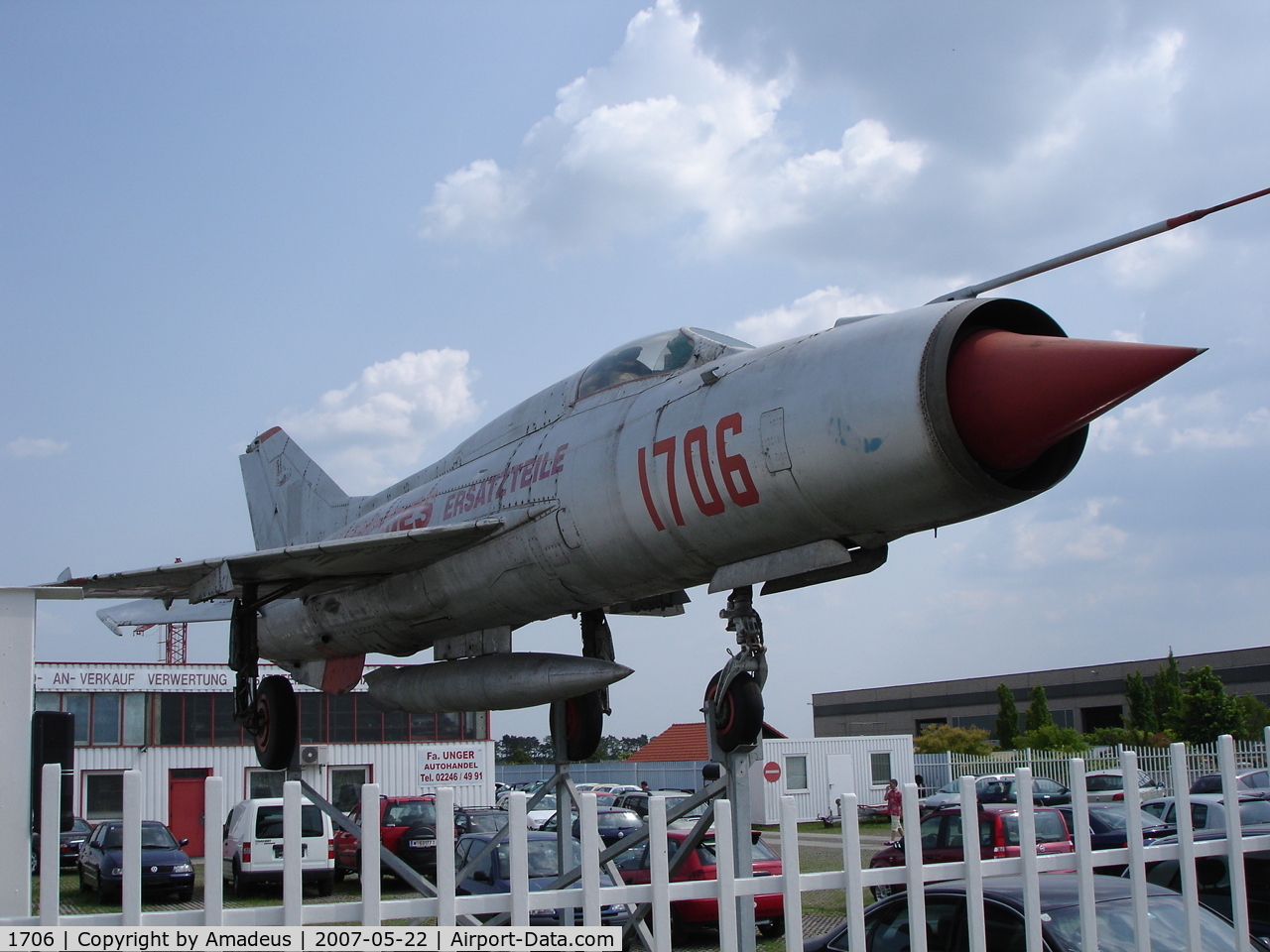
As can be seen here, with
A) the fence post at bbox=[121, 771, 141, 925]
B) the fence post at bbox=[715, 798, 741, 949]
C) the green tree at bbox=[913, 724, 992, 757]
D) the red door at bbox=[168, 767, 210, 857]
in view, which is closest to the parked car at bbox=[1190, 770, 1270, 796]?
the green tree at bbox=[913, 724, 992, 757]

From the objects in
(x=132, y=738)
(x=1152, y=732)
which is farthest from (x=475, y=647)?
(x=1152, y=732)

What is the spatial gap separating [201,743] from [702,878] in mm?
23406

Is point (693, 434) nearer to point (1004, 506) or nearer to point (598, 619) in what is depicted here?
point (1004, 506)

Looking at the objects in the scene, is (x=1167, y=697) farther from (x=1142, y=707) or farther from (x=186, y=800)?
(x=186, y=800)

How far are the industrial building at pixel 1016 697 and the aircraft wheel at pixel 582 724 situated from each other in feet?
160

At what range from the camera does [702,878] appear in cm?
1274

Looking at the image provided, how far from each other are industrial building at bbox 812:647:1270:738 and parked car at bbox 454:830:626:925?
45.5 m

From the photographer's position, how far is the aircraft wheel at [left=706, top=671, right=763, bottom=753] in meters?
7.01

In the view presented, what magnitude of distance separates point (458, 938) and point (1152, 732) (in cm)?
4443

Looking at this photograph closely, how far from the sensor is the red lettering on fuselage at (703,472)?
6.83 m

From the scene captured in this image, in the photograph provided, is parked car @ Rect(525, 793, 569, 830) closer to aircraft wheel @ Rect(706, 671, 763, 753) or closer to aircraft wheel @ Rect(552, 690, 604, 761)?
aircraft wheel @ Rect(552, 690, 604, 761)

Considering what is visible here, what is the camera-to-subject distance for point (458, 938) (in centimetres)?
348

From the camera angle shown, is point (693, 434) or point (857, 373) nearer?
point (857, 373)

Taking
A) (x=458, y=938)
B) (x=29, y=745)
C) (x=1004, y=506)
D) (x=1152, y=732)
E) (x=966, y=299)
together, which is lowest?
(x=1152, y=732)
